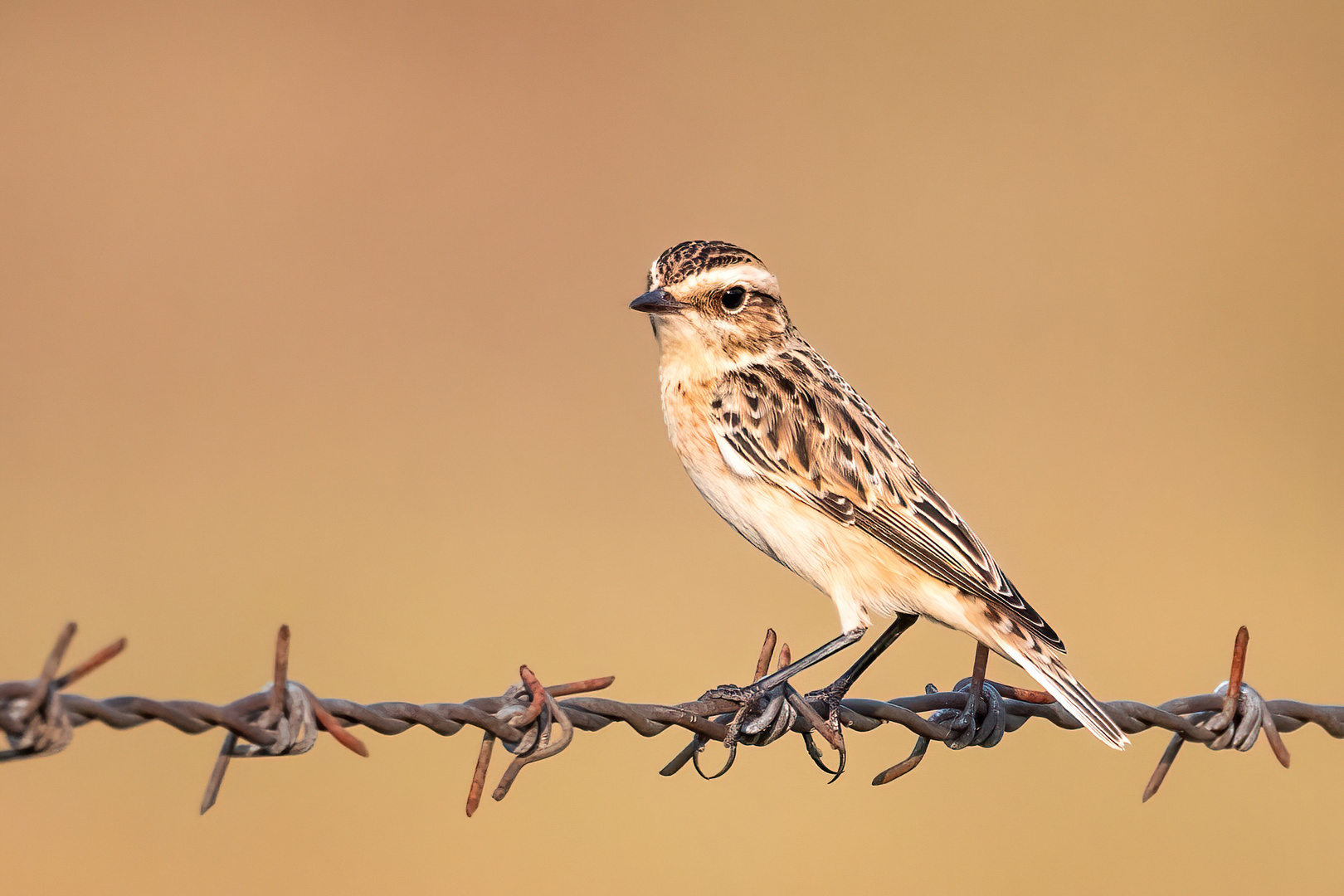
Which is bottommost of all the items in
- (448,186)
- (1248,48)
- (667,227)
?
(667,227)

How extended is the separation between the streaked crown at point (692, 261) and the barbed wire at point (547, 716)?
2026mm

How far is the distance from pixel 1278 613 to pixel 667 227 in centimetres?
835

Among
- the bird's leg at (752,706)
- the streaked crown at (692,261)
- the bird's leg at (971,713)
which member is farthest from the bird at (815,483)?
the bird's leg at (971,713)

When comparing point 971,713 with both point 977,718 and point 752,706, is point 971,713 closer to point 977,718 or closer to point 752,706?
point 977,718

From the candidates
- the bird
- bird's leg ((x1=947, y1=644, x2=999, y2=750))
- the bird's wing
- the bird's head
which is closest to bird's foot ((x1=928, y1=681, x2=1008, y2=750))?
bird's leg ((x1=947, y1=644, x2=999, y2=750))

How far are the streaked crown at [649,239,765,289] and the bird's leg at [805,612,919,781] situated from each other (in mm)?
1803

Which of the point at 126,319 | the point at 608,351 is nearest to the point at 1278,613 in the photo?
the point at 608,351

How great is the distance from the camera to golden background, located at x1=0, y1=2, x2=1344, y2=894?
962cm

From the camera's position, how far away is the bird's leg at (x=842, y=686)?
470 centimetres

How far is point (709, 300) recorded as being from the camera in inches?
227

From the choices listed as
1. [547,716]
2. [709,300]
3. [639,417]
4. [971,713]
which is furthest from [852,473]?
[639,417]

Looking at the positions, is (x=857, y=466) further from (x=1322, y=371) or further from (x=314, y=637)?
(x=1322, y=371)

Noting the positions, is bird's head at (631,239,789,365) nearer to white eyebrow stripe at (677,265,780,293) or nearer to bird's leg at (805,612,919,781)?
white eyebrow stripe at (677,265,780,293)

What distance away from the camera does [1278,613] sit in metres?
12.0
